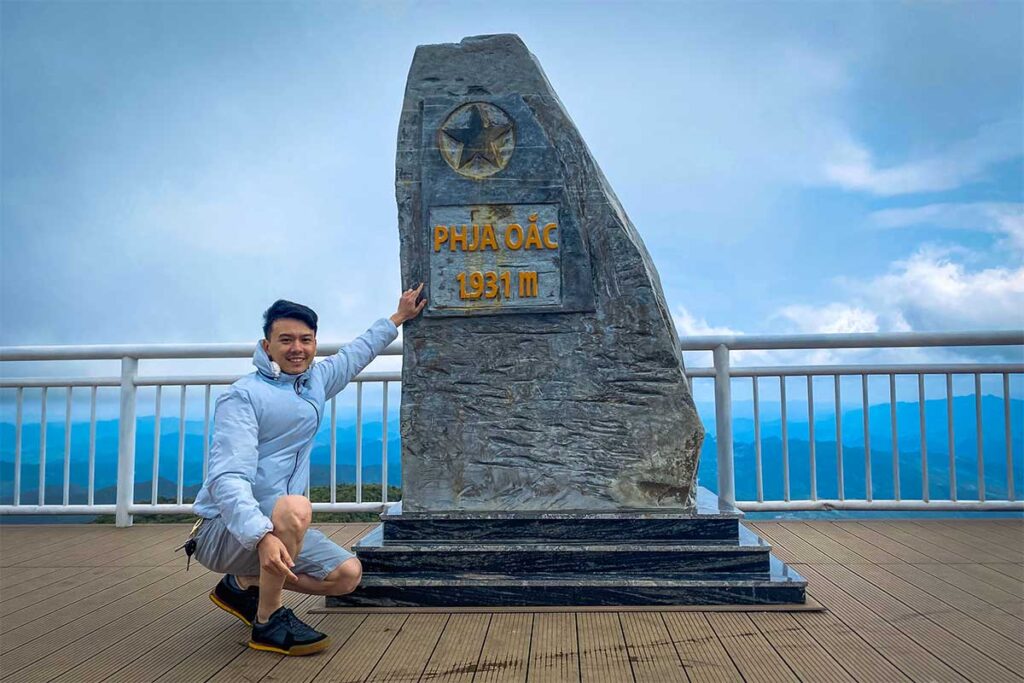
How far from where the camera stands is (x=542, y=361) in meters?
3.55

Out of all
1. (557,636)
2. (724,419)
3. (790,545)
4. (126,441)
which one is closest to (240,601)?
(557,636)

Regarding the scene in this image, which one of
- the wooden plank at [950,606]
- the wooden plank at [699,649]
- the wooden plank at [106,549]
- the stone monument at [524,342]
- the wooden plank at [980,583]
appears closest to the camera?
the wooden plank at [699,649]

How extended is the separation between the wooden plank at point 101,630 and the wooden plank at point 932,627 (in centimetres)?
295

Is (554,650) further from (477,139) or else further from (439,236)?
(477,139)

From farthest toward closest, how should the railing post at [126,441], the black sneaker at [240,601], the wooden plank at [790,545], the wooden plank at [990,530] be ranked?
1. the railing post at [126,441]
2. the wooden plank at [990,530]
3. the wooden plank at [790,545]
4. the black sneaker at [240,601]

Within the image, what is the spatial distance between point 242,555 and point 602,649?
1308 mm

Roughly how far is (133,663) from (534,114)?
275 centimetres

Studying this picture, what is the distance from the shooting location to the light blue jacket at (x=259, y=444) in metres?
2.55

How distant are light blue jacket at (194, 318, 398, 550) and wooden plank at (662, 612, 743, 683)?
4.74 ft

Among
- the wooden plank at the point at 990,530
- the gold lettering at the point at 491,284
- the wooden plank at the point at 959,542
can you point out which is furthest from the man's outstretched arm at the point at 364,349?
the wooden plank at the point at 990,530

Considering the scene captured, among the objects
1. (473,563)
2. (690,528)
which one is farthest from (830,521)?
(473,563)

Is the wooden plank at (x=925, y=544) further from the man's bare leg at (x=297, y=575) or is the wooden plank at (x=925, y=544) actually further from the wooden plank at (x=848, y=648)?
the man's bare leg at (x=297, y=575)

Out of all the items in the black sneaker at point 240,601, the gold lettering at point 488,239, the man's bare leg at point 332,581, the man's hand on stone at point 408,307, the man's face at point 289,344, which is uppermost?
the gold lettering at point 488,239

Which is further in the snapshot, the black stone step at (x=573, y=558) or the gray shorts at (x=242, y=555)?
the black stone step at (x=573, y=558)
